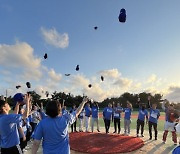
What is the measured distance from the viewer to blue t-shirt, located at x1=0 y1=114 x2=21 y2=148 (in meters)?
5.27

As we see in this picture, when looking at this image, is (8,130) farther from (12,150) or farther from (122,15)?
A: (122,15)

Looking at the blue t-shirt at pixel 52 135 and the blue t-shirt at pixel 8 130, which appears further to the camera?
the blue t-shirt at pixel 8 130

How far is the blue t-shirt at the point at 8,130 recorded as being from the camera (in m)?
5.27

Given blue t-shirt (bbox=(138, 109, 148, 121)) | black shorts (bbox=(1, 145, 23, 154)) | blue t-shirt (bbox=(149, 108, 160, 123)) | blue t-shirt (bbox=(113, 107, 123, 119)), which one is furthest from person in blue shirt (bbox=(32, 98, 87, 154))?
blue t-shirt (bbox=(113, 107, 123, 119))

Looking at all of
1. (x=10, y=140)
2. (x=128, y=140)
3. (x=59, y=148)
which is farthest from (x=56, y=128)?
(x=128, y=140)

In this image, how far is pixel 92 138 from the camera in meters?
13.8

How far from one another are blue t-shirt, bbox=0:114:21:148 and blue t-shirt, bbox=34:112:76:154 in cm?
102

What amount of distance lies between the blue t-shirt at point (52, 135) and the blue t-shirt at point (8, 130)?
102cm

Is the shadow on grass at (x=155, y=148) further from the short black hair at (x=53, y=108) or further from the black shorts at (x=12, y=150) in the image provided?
the short black hair at (x=53, y=108)

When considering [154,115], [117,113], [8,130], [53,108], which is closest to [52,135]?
[53,108]

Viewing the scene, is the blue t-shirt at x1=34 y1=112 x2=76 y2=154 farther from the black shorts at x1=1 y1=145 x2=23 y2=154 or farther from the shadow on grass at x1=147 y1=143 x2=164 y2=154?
the shadow on grass at x1=147 y1=143 x2=164 y2=154

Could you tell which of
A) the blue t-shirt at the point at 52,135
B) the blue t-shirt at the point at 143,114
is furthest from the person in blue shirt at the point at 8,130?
the blue t-shirt at the point at 143,114

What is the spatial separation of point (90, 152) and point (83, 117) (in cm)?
848

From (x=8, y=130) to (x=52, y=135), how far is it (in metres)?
1.68
